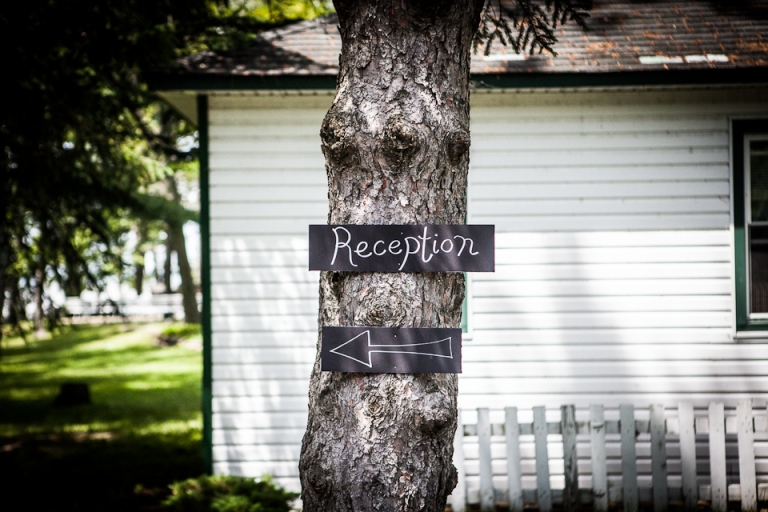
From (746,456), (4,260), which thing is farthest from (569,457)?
(4,260)

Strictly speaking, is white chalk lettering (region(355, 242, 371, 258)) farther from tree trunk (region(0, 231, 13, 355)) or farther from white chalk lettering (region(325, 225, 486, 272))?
tree trunk (region(0, 231, 13, 355))

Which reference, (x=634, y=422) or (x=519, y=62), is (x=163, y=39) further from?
(x=634, y=422)

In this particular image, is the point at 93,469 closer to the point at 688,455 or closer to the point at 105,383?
the point at 688,455

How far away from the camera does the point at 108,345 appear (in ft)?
69.5

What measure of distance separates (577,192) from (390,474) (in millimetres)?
4254

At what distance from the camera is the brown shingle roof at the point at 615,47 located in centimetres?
552

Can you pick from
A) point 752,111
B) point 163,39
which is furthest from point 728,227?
point 163,39

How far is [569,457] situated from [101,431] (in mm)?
7164

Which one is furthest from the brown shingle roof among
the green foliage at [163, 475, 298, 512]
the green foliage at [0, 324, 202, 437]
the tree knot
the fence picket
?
the green foliage at [0, 324, 202, 437]

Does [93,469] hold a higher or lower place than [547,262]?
lower

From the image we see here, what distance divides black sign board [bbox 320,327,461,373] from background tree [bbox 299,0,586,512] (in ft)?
0.14

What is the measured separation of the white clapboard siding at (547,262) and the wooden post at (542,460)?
669mm

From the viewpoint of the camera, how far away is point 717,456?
16.9 feet

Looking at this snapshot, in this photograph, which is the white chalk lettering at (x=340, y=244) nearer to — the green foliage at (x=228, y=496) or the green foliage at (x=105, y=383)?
the green foliage at (x=228, y=496)
